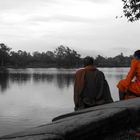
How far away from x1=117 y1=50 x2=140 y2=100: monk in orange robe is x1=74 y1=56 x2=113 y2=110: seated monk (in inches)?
15.0

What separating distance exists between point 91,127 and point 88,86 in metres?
3.65

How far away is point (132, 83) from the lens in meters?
7.35

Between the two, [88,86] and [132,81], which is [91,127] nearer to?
[88,86]

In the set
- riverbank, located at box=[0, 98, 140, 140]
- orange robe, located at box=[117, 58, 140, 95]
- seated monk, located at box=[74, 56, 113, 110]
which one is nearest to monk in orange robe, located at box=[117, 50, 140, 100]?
orange robe, located at box=[117, 58, 140, 95]

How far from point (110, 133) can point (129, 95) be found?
3.57 m

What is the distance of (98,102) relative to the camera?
279 inches

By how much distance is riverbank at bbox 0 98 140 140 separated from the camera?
3.19 meters

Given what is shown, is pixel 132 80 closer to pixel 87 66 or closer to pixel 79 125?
pixel 87 66

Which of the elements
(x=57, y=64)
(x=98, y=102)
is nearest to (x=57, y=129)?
(x=98, y=102)

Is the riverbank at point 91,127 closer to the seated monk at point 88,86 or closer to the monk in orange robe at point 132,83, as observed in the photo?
the seated monk at point 88,86

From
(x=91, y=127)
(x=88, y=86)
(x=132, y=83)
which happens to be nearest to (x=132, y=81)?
(x=132, y=83)

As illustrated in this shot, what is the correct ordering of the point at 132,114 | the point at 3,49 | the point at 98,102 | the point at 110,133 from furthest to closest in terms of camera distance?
the point at 3,49 < the point at 98,102 < the point at 132,114 < the point at 110,133

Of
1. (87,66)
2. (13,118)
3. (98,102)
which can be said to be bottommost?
(13,118)

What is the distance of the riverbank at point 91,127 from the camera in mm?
3189
